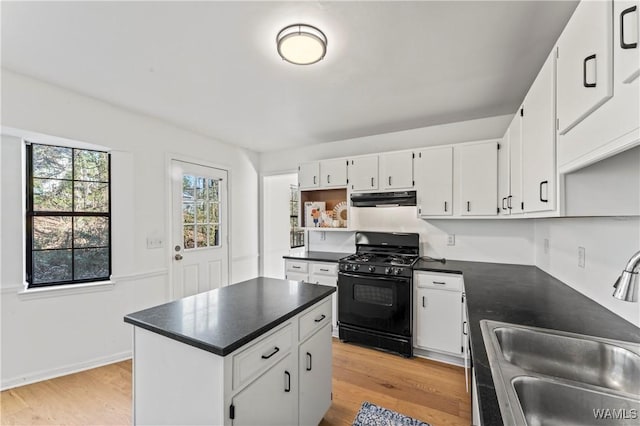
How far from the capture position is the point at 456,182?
2846 mm

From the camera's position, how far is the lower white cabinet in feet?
8.43

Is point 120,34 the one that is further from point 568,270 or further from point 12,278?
point 568,270

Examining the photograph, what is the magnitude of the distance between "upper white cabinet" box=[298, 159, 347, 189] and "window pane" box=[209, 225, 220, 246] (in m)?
1.38

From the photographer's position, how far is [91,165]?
9.04 ft

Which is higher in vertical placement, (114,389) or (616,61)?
(616,61)

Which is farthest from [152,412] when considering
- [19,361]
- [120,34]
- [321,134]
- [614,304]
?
[321,134]

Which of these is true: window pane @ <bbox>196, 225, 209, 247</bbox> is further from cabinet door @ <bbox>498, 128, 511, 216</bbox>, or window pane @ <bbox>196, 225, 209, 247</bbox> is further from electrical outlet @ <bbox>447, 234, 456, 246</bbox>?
cabinet door @ <bbox>498, 128, 511, 216</bbox>

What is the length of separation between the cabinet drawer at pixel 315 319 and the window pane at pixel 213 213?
254 centimetres

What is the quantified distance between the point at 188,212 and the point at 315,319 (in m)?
2.54

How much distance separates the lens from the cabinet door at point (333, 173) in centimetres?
346

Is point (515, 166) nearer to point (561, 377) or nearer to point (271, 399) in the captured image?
point (561, 377)

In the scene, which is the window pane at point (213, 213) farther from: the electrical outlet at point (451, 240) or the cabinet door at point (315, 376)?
the electrical outlet at point (451, 240)

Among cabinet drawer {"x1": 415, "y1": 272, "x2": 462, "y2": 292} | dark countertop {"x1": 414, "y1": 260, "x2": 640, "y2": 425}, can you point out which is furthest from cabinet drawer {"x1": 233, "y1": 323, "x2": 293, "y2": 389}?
cabinet drawer {"x1": 415, "y1": 272, "x2": 462, "y2": 292}

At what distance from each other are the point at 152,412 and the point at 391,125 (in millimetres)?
3299
